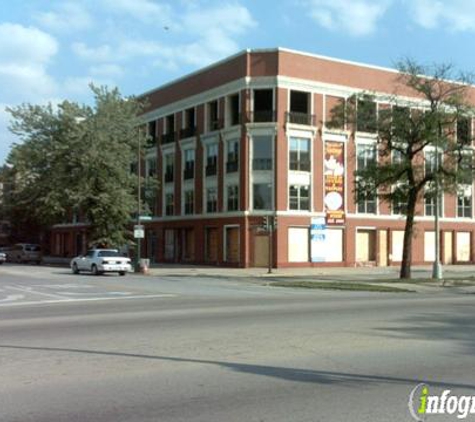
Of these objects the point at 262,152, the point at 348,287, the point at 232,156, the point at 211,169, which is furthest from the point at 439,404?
the point at 211,169

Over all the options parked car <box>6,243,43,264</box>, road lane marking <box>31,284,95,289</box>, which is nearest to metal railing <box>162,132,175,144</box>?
parked car <box>6,243,43,264</box>

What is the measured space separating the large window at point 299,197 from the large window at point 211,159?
23.4 ft

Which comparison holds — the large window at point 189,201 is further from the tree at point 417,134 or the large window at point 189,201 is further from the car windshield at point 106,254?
the tree at point 417,134

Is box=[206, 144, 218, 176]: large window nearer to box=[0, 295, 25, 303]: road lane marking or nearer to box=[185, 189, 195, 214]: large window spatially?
box=[185, 189, 195, 214]: large window

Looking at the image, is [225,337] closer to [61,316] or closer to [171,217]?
[61,316]

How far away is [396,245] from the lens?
55.6 m

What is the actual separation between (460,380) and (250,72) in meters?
44.4

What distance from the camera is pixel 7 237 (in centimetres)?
9588

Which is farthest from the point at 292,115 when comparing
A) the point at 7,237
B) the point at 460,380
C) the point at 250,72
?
the point at 7,237

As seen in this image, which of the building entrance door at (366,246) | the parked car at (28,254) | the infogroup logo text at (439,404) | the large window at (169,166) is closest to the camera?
the infogroup logo text at (439,404)

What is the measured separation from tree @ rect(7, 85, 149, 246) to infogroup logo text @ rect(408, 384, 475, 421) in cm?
4515

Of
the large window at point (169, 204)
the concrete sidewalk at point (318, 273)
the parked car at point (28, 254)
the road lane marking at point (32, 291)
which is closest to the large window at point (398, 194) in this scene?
the concrete sidewalk at point (318, 273)

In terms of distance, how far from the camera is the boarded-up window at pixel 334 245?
51.6m

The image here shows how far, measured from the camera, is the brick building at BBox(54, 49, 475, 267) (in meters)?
50.5
